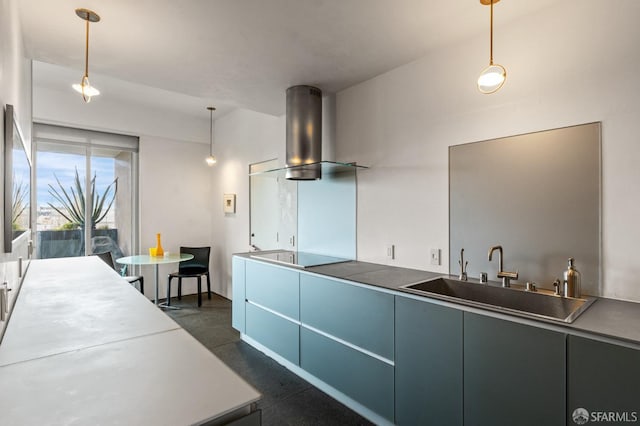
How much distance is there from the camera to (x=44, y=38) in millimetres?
2162

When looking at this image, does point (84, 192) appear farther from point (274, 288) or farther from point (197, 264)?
point (274, 288)

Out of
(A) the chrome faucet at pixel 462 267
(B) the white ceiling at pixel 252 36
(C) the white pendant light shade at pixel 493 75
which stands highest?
(B) the white ceiling at pixel 252 36

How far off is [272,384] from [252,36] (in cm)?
260

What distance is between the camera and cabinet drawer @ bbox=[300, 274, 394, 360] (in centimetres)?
198

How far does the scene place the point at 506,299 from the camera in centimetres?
191

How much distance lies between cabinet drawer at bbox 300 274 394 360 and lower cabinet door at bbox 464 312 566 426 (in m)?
0.49

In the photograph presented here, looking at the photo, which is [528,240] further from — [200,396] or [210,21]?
[210,21]

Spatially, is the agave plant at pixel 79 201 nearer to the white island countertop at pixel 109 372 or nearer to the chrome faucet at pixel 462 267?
the white island countertop at pixel 109 372

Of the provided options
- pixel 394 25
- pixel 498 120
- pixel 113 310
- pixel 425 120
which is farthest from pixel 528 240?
pixel 113 310

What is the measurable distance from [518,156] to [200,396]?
210cm

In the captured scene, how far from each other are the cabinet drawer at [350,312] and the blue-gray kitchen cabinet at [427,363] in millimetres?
90

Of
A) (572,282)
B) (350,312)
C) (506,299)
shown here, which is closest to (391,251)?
(350,312)

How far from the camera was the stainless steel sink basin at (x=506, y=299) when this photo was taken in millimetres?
1602

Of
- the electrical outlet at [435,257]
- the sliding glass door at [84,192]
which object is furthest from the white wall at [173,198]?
the electrical outlet at [435,257]
